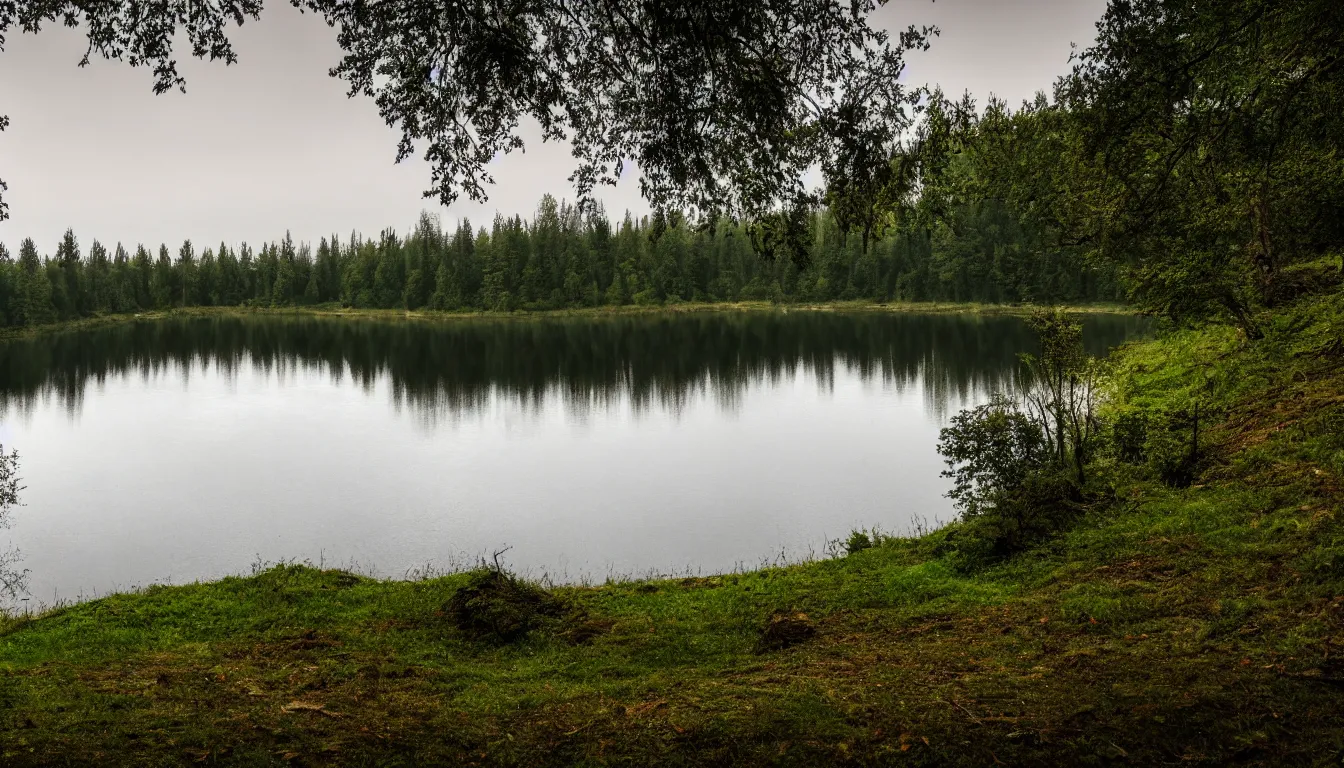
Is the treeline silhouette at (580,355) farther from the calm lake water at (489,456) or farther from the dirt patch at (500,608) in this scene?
the dirt patch at (500,608)

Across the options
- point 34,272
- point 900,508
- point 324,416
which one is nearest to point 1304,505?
point 900,508

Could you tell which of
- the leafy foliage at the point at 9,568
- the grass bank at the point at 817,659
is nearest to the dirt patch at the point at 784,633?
the grass bank at the point at 817,659

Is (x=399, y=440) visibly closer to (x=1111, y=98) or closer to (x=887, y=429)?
(x=887, y=429)

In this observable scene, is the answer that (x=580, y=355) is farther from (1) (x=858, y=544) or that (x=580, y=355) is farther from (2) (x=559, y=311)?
(2) (x=559, y=311)

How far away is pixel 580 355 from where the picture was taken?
2445 inches

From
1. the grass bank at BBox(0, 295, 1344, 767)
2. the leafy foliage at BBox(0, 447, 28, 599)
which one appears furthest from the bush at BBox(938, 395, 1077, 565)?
the leafy foliage at BBox(0, 447, 28, 599)

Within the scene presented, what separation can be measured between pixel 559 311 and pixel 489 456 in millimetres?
93616

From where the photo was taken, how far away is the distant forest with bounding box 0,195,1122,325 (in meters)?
102

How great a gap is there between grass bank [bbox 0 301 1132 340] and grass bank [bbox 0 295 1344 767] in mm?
79344

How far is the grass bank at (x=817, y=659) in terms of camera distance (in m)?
5.32

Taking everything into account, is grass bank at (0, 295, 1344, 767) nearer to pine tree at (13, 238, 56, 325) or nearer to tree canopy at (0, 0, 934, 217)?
tree canopy at (0, 0, 934, 217)

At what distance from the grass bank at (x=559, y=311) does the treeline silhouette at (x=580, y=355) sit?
25.4 feet

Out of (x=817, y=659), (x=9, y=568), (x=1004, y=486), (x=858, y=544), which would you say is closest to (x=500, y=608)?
(x=817, y=659)

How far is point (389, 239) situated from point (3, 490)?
448 ft
